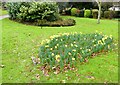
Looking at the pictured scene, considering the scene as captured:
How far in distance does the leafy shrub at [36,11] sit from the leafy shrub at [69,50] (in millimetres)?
6703

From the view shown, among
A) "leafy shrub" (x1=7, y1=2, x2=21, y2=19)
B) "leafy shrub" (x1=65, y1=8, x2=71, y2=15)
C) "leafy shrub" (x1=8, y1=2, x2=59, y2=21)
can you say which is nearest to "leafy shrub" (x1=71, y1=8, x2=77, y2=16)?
"leafy shrub" (x1=65, y1=8, x2=71, y2=15)

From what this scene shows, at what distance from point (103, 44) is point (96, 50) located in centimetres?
53

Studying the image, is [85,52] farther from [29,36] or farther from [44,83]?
[29,36]

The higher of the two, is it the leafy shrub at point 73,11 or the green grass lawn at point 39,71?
the leafy shrub at point 73,11

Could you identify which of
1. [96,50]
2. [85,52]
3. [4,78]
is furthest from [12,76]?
[96,50]

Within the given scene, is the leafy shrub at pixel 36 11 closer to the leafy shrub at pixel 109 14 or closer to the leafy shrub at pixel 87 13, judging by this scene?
the leafy shrub at pixel 87 13

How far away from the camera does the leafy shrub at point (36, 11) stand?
1572 centimetres

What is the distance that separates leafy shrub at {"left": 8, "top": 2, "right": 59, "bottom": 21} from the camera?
15.7m

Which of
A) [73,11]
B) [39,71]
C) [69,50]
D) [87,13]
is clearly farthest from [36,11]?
[39,71]

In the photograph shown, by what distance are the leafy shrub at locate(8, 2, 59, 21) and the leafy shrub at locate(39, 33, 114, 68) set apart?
22.0 feet

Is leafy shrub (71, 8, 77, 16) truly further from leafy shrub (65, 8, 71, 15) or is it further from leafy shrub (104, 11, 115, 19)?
leafy shrub (104, 11, 115, 19)

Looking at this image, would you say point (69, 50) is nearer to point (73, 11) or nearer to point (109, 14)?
point (109, 14)

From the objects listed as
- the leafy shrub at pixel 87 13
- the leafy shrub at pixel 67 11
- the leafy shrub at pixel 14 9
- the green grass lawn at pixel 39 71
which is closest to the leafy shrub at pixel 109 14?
the leafy shrub at pixel 87 13

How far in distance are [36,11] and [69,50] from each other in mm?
8973
